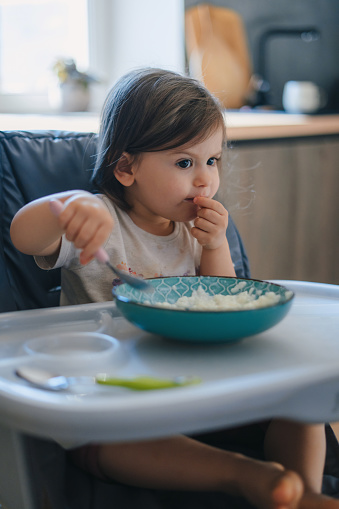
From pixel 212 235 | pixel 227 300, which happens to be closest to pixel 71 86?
pixel 212 235

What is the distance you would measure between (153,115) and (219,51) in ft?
5.43

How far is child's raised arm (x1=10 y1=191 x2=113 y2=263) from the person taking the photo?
0.78m

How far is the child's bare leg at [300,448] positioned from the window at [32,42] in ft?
6.73

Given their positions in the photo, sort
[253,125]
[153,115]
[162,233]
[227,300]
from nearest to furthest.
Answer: [227,300], [153,115], [162,233], [253,125]

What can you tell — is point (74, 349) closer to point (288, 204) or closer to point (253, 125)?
point (253, 125)

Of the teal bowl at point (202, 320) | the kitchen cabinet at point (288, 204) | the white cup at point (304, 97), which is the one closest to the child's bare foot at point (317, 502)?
the teal bowl at point (202, 320)

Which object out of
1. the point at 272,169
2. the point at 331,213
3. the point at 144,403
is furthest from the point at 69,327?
the point at 331,213

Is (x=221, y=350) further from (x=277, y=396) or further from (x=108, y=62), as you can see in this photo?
(x=108, y=62)

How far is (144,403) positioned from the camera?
575mm

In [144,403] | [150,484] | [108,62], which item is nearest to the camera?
[144,403]

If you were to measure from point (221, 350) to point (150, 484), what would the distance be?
239mm

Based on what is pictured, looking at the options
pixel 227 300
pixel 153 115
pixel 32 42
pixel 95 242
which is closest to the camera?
pixel 95 242

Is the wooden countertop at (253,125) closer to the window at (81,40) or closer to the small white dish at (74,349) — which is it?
the window at (81,40)

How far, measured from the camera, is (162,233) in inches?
48.1
